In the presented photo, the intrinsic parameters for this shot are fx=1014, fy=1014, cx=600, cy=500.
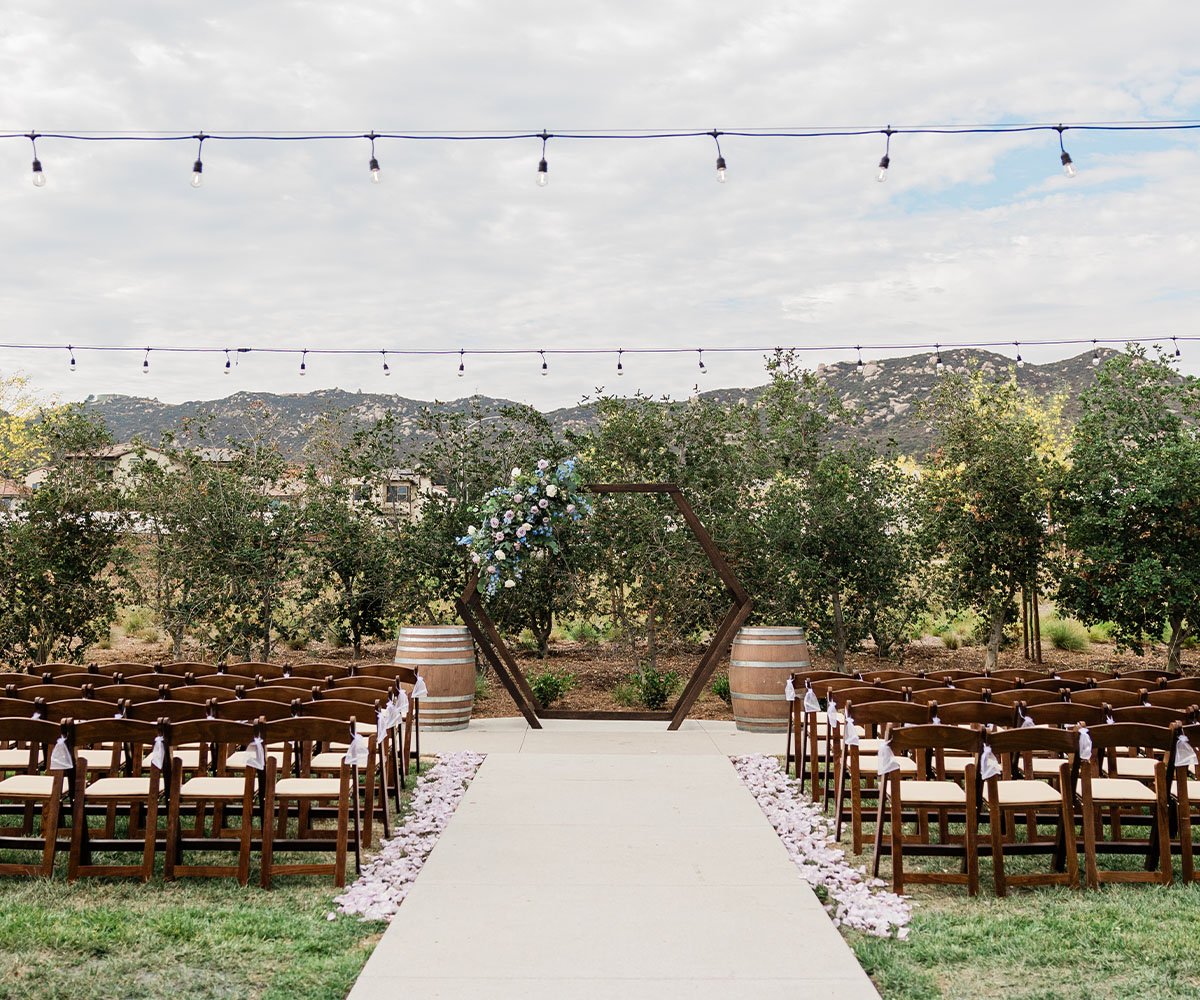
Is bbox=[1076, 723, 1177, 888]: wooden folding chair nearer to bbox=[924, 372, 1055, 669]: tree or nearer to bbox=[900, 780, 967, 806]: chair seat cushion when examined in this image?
bbox=[900, 780, 967, 806]: chair seat cushion

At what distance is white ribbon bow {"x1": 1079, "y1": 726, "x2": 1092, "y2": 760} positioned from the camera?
515cm

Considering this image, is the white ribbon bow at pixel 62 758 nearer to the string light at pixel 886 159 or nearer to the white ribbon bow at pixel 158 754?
the white ribbon bow at pixel 158 754

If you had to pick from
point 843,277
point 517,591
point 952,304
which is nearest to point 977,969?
point 517,591

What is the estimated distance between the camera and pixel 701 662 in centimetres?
1010

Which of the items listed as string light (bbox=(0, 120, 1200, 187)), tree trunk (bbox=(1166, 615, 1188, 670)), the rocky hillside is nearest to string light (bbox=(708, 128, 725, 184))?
string light (bbox=(0, 120, 1200, 187))

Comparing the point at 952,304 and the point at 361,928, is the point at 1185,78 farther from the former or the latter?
the point at 361,928

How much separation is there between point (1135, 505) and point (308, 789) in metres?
9.38

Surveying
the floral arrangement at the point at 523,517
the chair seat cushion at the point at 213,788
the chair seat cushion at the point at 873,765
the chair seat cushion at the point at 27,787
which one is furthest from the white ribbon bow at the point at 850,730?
the floral arrangement at the point at 523,517

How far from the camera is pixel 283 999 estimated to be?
3.75 meters

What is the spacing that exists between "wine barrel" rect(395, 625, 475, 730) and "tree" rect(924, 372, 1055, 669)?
5.98 meters

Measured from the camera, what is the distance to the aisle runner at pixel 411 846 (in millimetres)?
4855

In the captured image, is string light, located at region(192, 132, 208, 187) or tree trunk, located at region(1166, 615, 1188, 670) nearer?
string light, located at region(192, 132, 208, 187)

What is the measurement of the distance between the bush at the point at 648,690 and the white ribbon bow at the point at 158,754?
6.53m

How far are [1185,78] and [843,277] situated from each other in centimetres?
594
